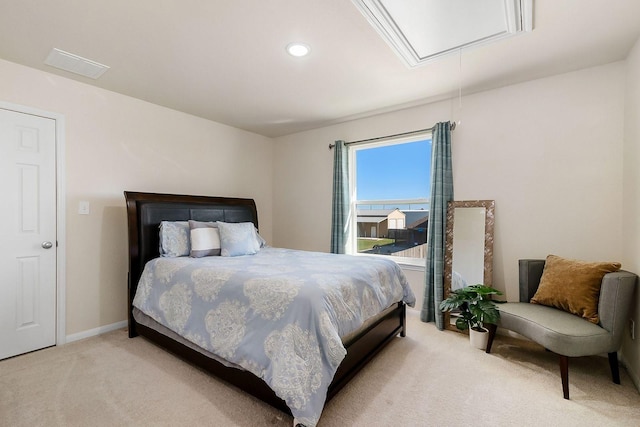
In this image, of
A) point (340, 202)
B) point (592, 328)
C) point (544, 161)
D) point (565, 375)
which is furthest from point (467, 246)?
point (340, 202)

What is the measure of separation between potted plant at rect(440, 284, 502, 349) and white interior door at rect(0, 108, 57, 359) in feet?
12.4

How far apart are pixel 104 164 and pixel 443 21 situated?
3385 millimetres

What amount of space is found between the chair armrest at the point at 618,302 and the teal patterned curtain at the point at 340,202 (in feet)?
8.59

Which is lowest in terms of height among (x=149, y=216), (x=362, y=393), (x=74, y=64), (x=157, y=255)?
(x=362, y=393)

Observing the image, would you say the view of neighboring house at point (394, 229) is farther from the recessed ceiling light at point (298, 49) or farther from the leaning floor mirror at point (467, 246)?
the recessed ceiling light at point (298, 49)

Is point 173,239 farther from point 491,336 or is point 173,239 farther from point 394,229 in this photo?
point 491,336

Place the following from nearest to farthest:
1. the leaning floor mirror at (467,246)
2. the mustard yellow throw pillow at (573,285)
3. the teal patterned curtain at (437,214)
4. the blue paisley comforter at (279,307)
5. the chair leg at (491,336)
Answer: the blue paisley comforter at (279,307)
the mustard yellow throw pillow at (573,285)
the chair leg at (491,336)
the leaning floor mirror at (467,246)
the teal patterned curtain at (437,214)

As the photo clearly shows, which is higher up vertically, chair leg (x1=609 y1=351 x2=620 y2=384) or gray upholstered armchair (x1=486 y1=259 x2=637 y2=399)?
gray upholstered armchair (x1=486 y1=259 x2=637 y2=399)

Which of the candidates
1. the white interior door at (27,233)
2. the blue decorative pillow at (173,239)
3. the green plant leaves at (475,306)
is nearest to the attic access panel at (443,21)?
the green plant leaves at (475,306)

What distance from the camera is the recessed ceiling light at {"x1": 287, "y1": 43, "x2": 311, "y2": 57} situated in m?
Result: 2.26

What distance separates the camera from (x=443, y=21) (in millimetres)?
1965

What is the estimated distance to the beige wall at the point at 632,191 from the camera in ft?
6.92

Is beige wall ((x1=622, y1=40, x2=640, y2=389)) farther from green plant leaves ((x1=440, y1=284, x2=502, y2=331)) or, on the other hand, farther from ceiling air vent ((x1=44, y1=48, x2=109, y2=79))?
ceiling air vent ((x1=44, y1=48, x2=109, y2=79))

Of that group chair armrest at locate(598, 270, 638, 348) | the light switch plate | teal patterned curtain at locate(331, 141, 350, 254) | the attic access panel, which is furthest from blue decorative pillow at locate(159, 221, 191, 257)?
chair armrest at locate(598, 270, 638, 348)
